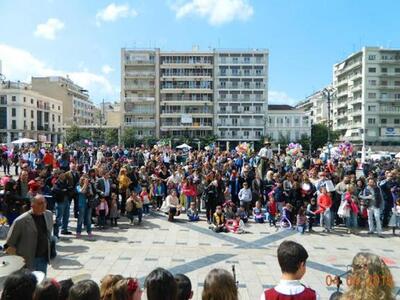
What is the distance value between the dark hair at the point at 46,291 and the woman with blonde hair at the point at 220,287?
3.97ft

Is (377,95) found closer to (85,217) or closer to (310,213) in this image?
(310,213)

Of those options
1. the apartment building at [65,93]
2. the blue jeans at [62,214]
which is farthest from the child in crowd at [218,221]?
the apartment building at [65,93]

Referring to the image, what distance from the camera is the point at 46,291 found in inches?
132

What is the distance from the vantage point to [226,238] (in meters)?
12.5

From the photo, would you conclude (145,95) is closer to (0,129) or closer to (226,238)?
(0,129)

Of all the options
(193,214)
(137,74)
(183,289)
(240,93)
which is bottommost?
(193,214)

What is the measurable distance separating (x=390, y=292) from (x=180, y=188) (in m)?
14.0

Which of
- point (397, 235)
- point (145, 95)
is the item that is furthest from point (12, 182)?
point (145, 95)

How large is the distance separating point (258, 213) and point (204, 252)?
5.07 metres

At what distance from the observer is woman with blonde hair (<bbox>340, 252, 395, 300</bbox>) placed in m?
2.94

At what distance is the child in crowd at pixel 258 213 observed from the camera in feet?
49.7

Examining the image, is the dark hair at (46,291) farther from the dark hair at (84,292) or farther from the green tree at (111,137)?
the green tree at (111,137)

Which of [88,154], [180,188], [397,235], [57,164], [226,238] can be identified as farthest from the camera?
[88,154]

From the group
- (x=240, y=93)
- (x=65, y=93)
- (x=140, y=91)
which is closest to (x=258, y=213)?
(x=240, y=93)
